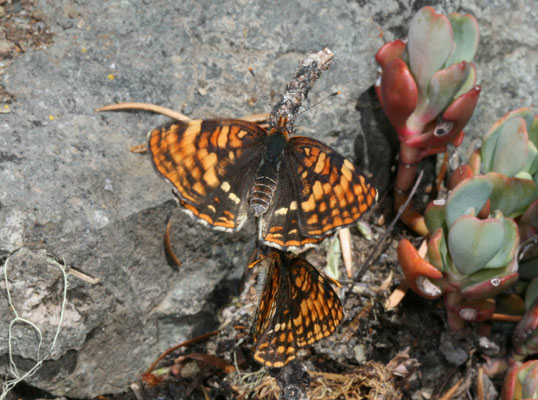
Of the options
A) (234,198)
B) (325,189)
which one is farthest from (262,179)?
(325,189)

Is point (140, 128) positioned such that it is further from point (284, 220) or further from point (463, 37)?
point (463, 37)

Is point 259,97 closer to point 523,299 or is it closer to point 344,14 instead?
point 344,14

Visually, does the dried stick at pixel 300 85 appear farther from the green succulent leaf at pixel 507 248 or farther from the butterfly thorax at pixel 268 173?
the green succulent leaf at pixel 507 248

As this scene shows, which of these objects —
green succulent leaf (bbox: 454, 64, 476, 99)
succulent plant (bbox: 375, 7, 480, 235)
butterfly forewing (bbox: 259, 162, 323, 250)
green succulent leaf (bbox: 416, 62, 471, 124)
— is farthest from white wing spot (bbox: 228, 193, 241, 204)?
green succulent leaf (bbox: 454, 64, 476, 99)

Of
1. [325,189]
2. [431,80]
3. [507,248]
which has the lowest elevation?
[507,248]

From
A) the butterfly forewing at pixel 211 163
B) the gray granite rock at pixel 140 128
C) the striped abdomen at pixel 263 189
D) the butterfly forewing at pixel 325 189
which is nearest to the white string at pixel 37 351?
the gray granite rock at pixel 140 128

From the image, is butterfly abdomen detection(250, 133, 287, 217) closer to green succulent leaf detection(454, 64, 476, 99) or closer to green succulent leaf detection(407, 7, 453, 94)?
green succulent leaf detection(407, 7, 453, 94)
